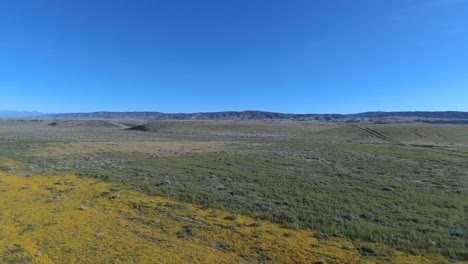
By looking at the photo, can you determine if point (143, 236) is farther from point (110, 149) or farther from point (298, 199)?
point (110, 149)

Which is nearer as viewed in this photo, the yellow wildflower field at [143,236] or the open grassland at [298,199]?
the yellow wildflower field at [143,236]

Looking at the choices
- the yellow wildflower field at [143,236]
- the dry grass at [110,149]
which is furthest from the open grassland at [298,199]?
the dry grass at [110,149]

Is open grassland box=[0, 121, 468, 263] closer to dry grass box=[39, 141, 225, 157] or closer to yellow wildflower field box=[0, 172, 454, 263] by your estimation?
yellow wildflower field box=[0, 172, 454, 263]

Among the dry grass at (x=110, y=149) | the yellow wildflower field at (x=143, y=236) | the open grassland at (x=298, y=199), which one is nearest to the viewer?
the yellow wildflower field at (x=143, y=236)

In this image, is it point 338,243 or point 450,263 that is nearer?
point 450,263

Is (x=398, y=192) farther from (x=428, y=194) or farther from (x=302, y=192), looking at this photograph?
(x=302, y=192)

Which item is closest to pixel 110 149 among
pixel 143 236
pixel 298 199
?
pixel 298 199

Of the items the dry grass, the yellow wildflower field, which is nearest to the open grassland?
the yellow wildflower field

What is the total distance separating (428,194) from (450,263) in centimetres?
949

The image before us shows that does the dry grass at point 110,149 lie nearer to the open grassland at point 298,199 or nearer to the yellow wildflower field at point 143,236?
the open grassland at point 298,199

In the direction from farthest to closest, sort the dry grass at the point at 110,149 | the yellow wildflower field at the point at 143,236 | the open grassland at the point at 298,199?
the dry grass at the point at 110,149 < the open grassland at the point at 298,199 < the yellow wildflower field at the point at 143,236

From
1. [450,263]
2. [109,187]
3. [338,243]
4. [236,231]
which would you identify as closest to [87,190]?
[109,187]

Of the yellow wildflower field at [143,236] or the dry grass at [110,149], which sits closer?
the yellow wildflower field at [143,236]

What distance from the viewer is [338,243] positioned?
35.8ft
